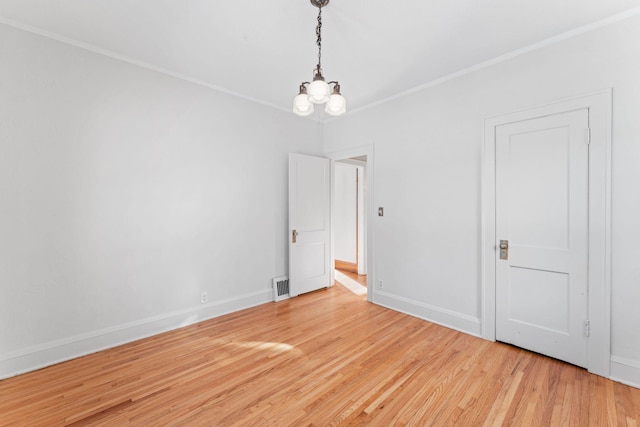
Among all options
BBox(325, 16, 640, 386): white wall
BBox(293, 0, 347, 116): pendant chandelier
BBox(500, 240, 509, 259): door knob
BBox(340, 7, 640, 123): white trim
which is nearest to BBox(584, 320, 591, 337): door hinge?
BBox(325, 16, 640, 386): white wall

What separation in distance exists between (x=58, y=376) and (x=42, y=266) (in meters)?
0.90

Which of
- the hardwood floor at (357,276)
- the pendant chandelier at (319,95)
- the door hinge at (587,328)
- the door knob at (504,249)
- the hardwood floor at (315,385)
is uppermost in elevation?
the pendant chandelier at (319,95)

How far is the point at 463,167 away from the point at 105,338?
3.97 metres

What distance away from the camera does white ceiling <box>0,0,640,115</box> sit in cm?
206

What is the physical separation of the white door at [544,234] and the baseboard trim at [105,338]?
3.05 meters

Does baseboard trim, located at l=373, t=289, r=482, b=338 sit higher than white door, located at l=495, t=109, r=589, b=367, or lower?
lower

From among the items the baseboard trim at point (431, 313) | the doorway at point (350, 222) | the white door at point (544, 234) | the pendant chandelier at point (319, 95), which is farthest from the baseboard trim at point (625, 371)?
the doorway at point (350, 222)

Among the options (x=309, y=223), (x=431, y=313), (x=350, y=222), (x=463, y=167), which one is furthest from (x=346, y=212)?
(x=463, y=167)

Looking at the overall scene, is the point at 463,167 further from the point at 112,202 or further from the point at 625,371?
the point at 112,202

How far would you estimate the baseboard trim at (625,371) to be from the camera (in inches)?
80.6

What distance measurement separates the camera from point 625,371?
2.09 metres

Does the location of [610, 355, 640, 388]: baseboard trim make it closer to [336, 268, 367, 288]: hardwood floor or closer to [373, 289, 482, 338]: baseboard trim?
[373, 289, 482, 338]: baseboard trim

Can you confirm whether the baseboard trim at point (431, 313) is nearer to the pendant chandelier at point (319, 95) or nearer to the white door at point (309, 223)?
the white door at point (309, 223)

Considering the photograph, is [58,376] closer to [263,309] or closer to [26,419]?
[26,419]
